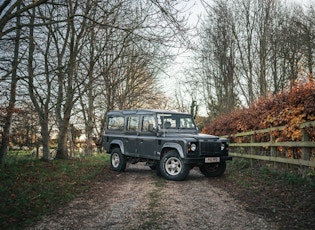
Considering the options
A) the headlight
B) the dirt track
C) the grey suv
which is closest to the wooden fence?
the grey suv

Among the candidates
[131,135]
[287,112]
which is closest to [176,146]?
[131,135]

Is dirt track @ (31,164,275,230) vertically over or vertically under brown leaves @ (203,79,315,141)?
under

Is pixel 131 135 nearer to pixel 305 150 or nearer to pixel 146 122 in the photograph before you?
pixel 146 122

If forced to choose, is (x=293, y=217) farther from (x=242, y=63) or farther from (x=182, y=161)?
(x=242, y=63)

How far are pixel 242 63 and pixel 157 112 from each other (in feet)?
34.9

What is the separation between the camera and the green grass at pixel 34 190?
4.74 metres

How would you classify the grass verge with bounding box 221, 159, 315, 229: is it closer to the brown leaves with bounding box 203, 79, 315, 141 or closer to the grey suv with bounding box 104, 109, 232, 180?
the grey suv with bounding box 104, 109, 232, 180

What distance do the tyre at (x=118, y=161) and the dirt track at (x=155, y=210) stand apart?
3.04 m

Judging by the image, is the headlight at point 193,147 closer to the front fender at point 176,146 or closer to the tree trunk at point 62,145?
the front fender at point 176,146

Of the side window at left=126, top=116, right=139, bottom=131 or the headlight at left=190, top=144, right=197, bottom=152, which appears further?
the side window at left=126, top=116, right=139, bottom=131

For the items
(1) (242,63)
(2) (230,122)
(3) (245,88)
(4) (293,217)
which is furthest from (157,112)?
(3) (245,88)

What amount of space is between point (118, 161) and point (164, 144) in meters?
2.70

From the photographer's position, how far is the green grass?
15.5 feet

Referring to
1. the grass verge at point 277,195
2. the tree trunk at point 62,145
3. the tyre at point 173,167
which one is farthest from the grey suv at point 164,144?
the tree trunk at point 62,145
